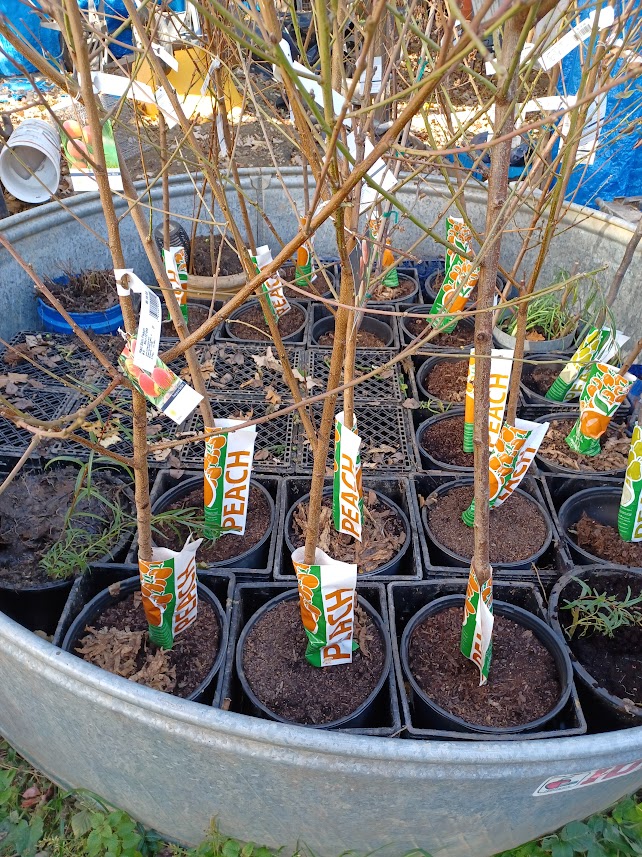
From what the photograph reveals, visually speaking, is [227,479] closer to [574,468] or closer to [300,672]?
[300,672]

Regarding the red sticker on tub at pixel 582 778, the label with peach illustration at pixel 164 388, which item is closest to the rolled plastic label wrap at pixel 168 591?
the label with peach illustration at pixel 164 388

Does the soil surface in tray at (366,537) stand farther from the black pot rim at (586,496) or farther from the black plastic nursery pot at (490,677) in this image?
the black pot rim at (586,496)

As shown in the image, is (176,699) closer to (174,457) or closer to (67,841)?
→ (67,841)

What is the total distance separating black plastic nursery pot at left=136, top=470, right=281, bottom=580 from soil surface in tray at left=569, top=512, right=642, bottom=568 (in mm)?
984

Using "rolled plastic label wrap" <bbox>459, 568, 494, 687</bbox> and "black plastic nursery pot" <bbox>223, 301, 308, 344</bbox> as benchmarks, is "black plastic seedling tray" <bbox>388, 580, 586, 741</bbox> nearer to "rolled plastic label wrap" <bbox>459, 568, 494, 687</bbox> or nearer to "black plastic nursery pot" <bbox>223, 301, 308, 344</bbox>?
"rolled plastic label wrap" <bbox>459, 568, 494, 687</bbox>

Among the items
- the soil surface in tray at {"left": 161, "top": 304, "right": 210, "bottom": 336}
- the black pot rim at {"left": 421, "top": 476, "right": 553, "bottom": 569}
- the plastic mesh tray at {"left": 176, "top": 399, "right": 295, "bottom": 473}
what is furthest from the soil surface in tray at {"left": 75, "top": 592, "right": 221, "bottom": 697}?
the soil surface in tray at {"left": 161, "top": 304, "right": 210, "bottom": 336}

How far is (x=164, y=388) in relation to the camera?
1.11 m

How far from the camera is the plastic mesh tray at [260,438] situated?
2.28 meters

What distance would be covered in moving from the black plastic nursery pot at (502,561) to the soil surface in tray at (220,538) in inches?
20.2

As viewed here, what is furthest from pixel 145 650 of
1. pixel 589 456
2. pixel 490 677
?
pixel 589 456

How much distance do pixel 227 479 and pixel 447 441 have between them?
0.92 m

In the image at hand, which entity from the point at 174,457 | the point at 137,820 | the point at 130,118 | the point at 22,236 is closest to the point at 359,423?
the point at 174,457

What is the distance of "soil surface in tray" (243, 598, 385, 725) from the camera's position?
159cm

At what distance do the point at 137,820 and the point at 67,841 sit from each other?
19cm
